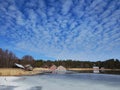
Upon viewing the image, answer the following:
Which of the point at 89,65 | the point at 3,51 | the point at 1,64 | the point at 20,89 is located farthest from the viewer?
the point at 89,65

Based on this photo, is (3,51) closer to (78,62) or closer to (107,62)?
(78,62)

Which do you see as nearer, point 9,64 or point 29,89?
point 29,89

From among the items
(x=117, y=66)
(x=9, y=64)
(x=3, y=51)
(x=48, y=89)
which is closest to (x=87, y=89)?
(x=48, y=89)

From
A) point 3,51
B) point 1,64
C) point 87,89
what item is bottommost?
point 87,89

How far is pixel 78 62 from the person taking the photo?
159 metres

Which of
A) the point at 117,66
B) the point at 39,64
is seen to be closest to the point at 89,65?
the point at 117,66

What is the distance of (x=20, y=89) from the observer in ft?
56.6

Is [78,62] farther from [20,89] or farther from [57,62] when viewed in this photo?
[20,89]

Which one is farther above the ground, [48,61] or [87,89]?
[48,61]

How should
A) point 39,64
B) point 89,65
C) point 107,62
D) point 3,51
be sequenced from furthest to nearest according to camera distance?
point 89,65, point 107,62, point 39,64, point 3,51

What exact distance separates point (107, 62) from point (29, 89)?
139837mm

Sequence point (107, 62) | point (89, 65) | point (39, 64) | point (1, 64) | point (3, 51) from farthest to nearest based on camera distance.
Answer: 1. point (89, 65)
2. point (107, 62)
3. point (39, 64)
4. point (3, 51)
5. point (1, 64)

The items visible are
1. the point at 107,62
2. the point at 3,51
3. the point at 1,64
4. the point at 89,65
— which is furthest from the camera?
the point at 89,65

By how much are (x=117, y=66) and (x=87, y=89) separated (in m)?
131
